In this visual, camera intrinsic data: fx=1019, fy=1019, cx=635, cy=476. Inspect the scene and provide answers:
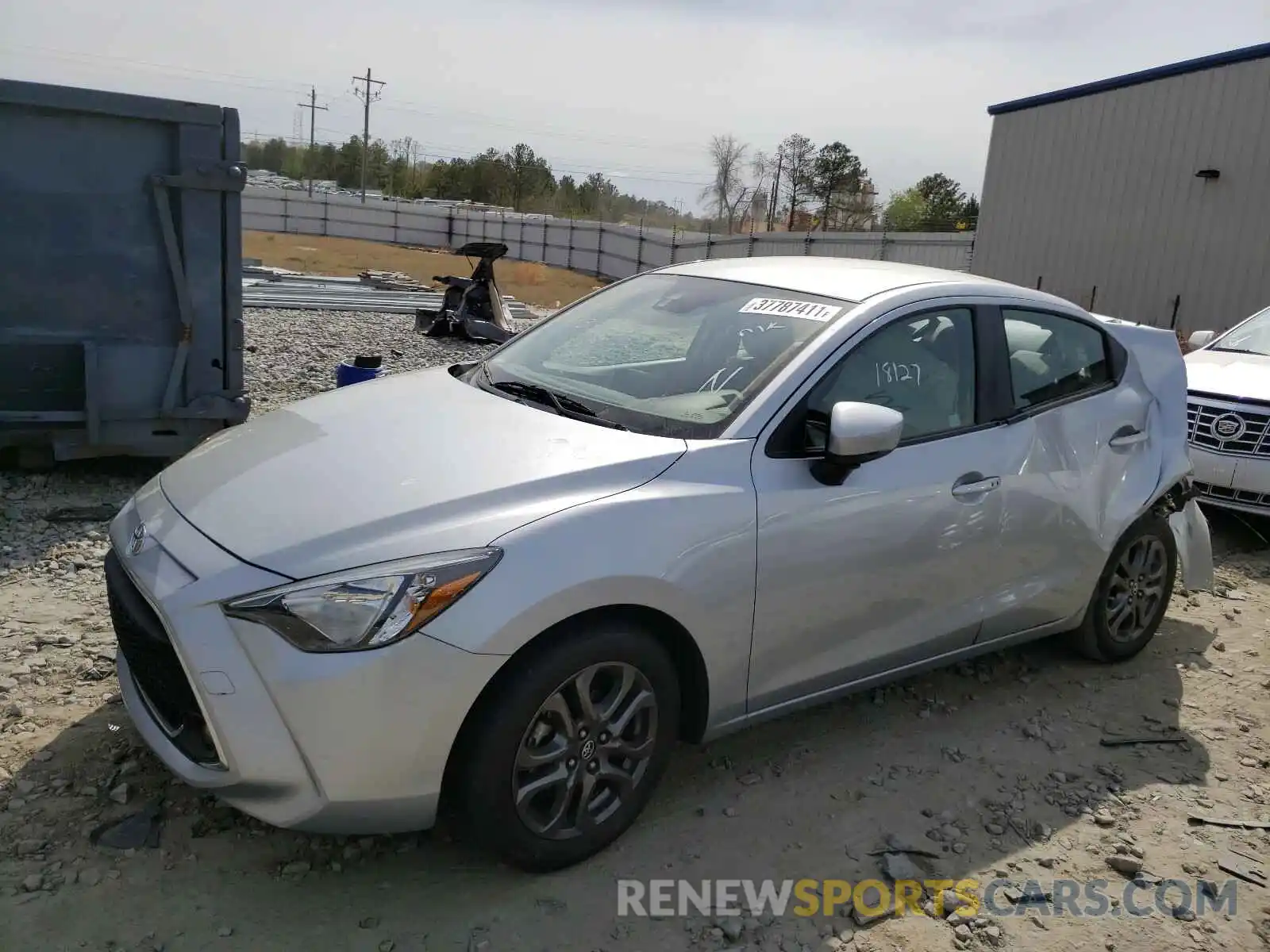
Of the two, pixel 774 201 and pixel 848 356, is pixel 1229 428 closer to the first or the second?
pixel 848 356

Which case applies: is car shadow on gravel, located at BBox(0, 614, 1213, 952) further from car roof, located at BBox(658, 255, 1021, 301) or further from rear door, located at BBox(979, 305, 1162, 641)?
car roof, located at BBox(658, 255, 1021, 301)

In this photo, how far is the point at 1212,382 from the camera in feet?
23.6

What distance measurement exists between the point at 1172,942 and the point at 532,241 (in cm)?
Answer: 4276

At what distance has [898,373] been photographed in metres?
3.61

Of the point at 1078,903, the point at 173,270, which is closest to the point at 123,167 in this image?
the point at 173,270

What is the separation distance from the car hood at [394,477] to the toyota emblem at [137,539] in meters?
0.12

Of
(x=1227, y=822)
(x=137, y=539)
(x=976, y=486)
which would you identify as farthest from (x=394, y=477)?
(x=1227, y=822)

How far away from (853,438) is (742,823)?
129 centimetres

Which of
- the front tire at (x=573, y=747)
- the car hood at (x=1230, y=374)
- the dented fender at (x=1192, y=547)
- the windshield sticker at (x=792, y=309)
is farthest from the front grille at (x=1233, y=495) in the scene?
the front tire at (x=573, y=747)

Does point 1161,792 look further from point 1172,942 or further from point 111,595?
point 111,595

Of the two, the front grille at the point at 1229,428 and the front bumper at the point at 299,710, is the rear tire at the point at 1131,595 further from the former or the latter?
the front bumper at the point at 299,710

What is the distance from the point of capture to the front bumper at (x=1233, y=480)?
261 inches

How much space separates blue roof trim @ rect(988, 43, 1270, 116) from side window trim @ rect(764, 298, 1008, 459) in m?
13.5

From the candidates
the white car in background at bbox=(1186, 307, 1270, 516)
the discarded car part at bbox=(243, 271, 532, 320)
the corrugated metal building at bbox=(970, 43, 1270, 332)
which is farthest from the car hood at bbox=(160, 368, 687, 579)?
the corrugated metal building at bbox=(970, 43, 1270, 332)
